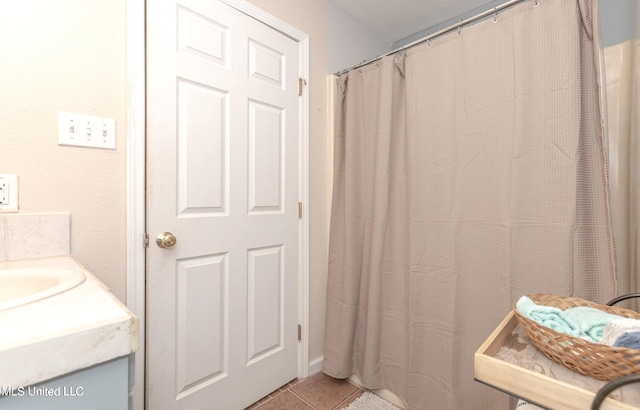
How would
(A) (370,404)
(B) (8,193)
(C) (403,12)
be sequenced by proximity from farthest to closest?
(C) (403,12) < (A) (370,404) < (B) (8,193)

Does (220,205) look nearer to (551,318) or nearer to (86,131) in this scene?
(86,131)

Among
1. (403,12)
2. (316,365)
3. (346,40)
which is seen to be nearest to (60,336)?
(316,365)

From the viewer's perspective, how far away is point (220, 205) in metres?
1.38

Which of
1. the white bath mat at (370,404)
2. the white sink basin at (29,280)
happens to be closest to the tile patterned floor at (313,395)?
the white bath mat at (370,404)

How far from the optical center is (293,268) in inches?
67.2

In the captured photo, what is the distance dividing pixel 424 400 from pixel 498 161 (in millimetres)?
1164

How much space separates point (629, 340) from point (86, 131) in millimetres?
1551

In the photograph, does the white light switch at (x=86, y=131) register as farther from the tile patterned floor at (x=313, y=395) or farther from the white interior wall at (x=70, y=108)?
the tile patterned floor at (x=313, y=395)

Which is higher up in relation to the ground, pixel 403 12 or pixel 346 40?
pixel 403 12

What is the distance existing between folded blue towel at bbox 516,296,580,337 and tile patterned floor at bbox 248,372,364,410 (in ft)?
4.07

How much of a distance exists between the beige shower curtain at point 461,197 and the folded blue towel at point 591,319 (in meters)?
0.43

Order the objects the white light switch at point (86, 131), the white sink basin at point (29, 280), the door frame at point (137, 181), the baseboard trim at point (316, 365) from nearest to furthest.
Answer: the white sink basin at point (29, 280)
the white light switch at point (86, 131)
the door frame at point (137, 181)
the baseboard trim at point (316, 365)

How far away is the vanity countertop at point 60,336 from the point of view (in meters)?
0.39

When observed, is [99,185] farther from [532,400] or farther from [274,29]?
[532,400]
